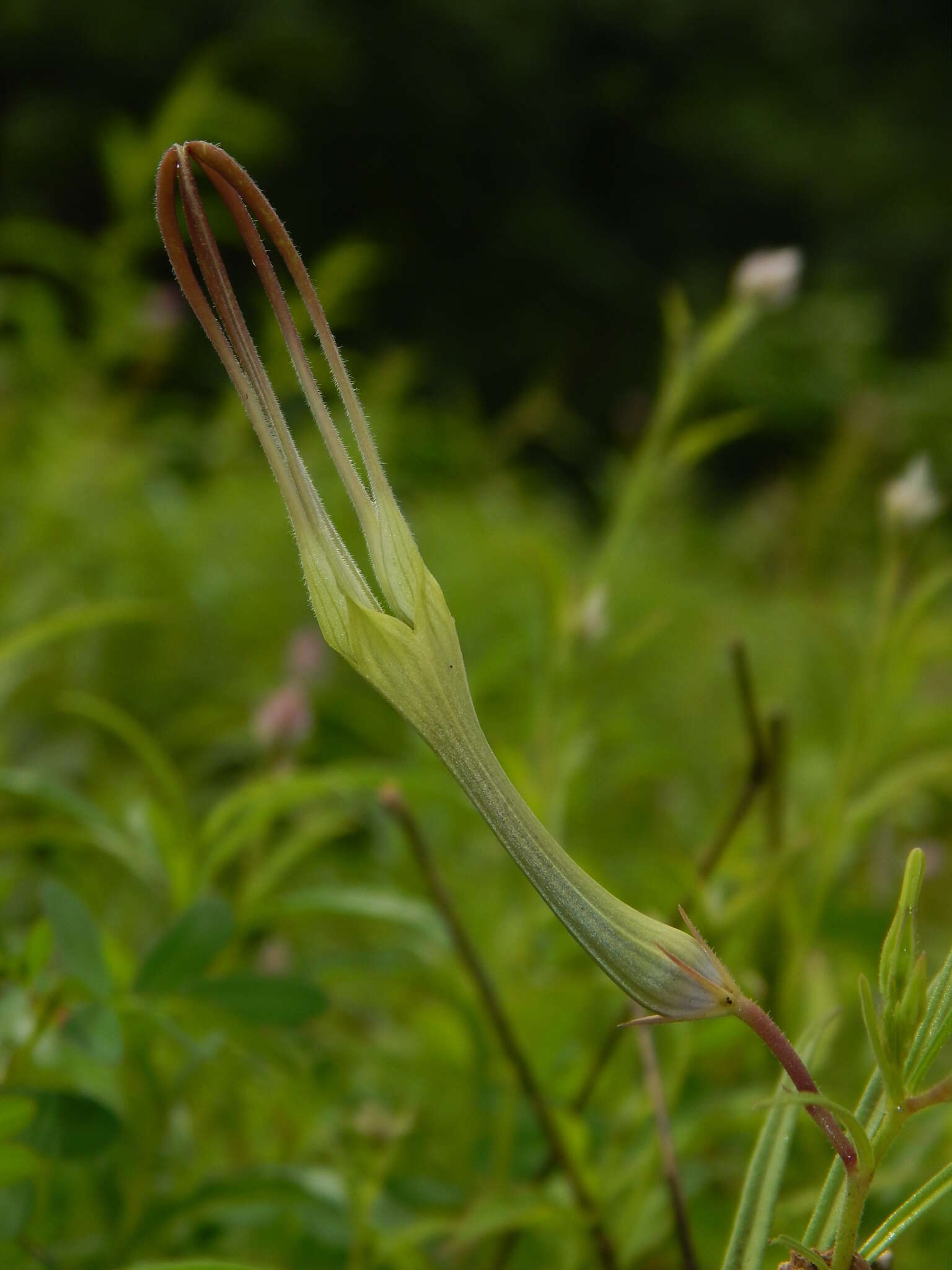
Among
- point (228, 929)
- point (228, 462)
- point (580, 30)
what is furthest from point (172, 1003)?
point (580, 30)

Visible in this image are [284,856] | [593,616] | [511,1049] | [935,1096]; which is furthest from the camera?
[593,616]

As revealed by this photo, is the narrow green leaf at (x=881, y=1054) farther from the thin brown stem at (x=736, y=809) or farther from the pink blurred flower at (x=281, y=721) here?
the pink blurred flower at (x=281, y=721)

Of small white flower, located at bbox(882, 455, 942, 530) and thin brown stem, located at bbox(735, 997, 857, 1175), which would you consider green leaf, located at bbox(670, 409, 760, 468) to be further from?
thin brown stem, located at bbox(735, 997, 857, 1175)

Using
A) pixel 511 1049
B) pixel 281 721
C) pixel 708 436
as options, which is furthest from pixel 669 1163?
pixel 708 436

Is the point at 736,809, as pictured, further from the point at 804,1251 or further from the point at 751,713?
the point at 804,1251

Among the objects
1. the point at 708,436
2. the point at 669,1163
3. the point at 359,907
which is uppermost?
the point at 708,436

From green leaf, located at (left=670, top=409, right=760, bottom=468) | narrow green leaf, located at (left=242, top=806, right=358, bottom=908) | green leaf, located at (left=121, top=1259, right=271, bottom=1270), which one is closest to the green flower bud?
green leaf, located at (left=121, top=1259, right=271, bottom=1270)

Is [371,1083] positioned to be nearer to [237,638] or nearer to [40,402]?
[237,638]
